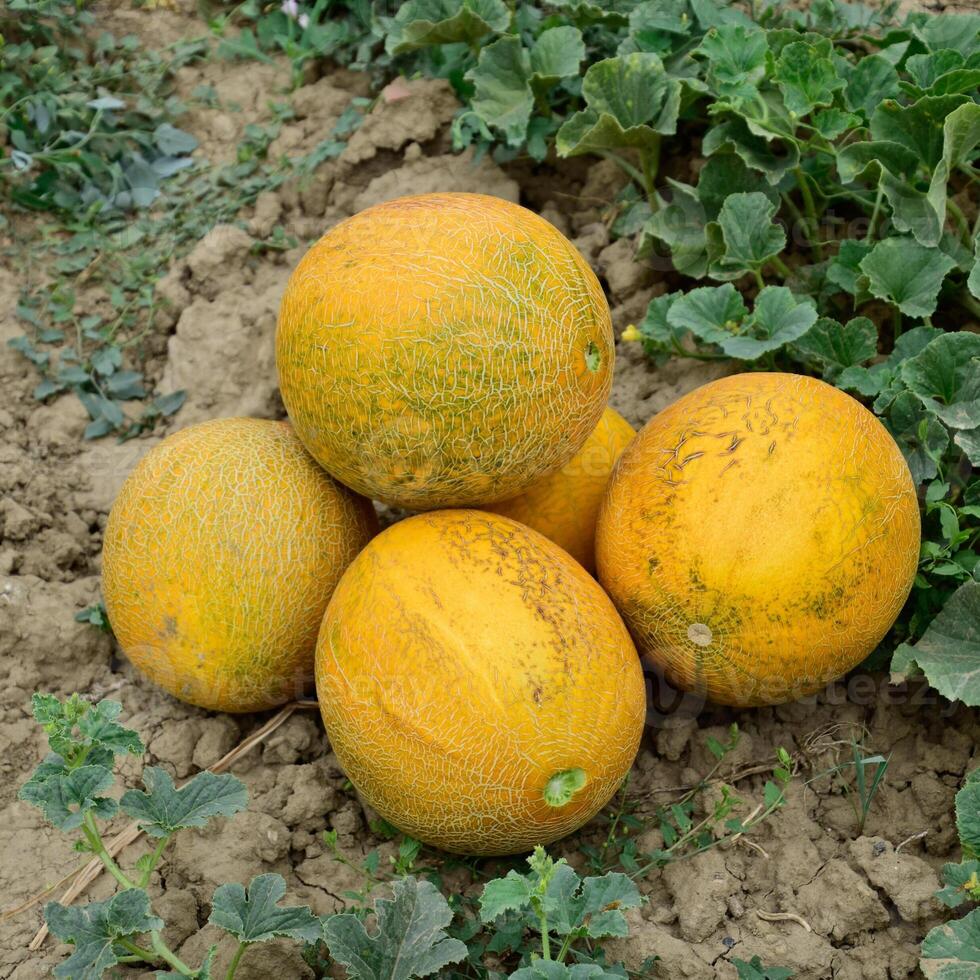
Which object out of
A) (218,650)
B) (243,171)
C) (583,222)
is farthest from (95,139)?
(218,650)

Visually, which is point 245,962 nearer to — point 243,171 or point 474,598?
point 474,598

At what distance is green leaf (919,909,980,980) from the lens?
1979 mm

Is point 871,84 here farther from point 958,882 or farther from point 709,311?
point 958,882

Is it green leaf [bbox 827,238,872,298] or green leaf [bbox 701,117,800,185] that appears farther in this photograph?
green leaf [bbox 701,117,800,185]

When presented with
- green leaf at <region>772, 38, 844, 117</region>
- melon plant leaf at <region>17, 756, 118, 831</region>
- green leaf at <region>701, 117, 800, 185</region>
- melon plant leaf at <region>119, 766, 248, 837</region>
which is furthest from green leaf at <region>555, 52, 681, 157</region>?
melon plant leaf at <region>17, 756, 118, 831</region>

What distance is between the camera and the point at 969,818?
2.20 meters

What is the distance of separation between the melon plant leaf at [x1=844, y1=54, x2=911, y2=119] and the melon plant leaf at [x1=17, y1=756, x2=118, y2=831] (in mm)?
2751

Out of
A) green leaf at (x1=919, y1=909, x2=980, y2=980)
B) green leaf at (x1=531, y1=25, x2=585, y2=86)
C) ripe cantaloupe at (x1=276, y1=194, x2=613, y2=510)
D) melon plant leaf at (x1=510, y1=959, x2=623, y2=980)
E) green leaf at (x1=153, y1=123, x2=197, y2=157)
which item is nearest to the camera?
melon plant leaf at (x1=510, y1=959, x2=623, y2=980)

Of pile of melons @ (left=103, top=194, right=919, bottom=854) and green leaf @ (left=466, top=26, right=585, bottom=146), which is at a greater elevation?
green leaf @ (left=466, top=26, right=585, bottom=146)

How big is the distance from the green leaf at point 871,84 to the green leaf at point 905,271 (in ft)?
1.78

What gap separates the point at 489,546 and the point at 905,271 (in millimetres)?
1457

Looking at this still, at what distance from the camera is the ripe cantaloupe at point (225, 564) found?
2576mm

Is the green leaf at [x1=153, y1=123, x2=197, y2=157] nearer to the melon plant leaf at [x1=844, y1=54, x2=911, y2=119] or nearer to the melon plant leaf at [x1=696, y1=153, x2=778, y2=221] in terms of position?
the melon plant leaf at [x1=696, y1=153, x2=778, y2=221]

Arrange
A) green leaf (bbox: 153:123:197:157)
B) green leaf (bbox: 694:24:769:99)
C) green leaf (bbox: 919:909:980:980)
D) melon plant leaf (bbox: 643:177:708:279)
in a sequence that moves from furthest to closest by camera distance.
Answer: green leaf (bbox: 153:123:197:157) → melon plant leaf (bbox: 643:177:708:279) → green leaf (bbox: 694:24:769:99) → green leaf (bbox: 919:909:980:980)
